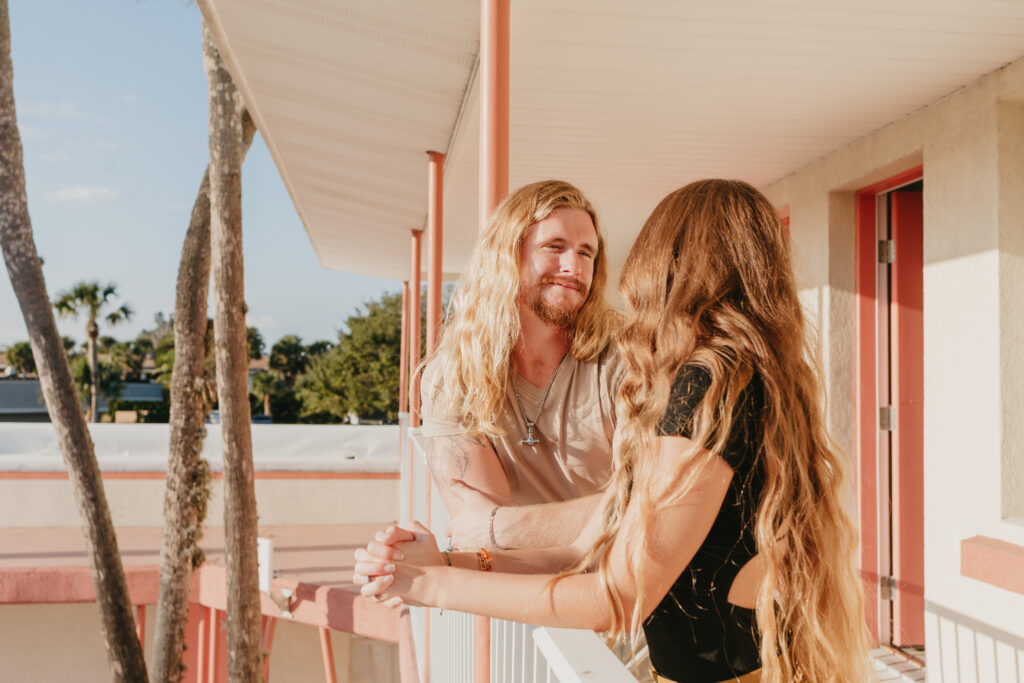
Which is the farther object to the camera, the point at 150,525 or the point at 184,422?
the point at 150,525

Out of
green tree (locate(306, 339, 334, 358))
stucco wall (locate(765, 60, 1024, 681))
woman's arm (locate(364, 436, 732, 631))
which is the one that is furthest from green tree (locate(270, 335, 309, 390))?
woman's arm (locate(364, 436, 732, 631))

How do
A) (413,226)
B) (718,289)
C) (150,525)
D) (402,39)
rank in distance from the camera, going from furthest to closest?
(150,525) < (413,226) < (402,39) < (718,289)

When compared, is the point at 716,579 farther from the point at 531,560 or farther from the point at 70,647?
the point at 70,647

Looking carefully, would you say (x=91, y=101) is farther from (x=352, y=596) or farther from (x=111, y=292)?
(x=352, y=596)

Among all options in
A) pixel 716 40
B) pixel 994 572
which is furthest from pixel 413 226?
pixel 994 572

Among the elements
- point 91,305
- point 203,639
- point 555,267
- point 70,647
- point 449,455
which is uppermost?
Result: point 91,305

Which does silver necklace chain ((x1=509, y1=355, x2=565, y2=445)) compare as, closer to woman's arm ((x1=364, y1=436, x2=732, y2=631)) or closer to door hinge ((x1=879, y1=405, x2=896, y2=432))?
woman's arm ((x1=364, y1=436, x2=732, y2=631))

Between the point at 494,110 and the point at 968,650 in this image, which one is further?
the point at 968,650

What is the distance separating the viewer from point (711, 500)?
1096 mm

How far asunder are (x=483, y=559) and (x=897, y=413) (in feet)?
12.3

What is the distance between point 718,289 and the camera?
1.21 m

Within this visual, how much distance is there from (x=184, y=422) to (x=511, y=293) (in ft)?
27.8

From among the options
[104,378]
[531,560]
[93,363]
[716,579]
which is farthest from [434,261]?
[104,378]

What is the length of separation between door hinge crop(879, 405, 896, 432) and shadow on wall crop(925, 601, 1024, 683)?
109cm
